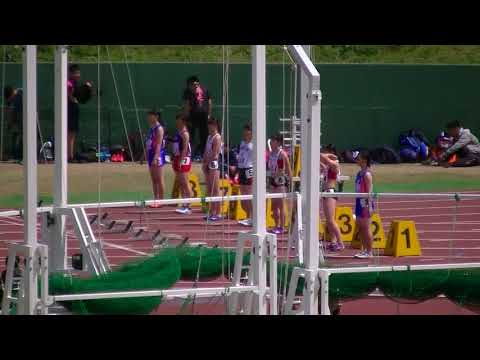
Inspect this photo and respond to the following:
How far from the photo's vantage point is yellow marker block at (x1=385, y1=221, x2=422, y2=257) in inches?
582

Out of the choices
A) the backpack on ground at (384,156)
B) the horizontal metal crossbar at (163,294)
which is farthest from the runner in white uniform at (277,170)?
the backpack on ground at (384,156)

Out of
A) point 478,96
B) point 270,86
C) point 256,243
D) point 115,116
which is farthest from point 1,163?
point 256,243

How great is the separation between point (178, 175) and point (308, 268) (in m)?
9.90

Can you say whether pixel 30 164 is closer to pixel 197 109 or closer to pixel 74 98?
pixel 74 98

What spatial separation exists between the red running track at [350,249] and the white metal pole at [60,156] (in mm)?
764

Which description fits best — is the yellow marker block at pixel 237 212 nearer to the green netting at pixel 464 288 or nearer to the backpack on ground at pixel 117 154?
the green netting at pixel 464 288

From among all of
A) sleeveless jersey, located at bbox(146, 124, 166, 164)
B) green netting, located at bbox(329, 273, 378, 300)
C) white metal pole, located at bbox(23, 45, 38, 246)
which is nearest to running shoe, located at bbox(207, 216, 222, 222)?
sleeveless jersey, located at bbox(146, 124, 166, 164)

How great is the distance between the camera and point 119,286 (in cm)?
862

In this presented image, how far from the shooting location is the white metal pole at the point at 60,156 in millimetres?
9461

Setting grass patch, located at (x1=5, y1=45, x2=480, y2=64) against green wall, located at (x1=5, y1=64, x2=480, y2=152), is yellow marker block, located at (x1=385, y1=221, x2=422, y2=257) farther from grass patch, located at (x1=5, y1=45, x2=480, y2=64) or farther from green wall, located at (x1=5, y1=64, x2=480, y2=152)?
grass patch, located at (x1=5, y1=45, x2=480, y2=64)

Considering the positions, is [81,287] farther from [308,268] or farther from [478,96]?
[478,96]

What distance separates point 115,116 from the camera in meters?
25.9
